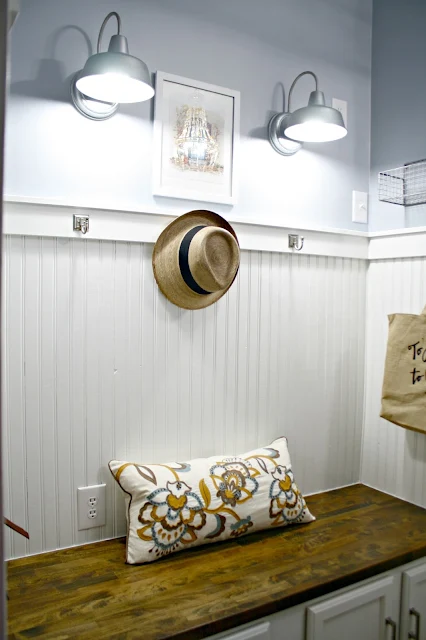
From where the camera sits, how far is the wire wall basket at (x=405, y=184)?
204 cm

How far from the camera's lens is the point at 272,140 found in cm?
198

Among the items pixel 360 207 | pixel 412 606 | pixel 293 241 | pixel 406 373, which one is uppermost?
pixel 360 207

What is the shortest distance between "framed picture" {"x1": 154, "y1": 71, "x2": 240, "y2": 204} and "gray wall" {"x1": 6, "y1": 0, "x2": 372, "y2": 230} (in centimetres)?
4

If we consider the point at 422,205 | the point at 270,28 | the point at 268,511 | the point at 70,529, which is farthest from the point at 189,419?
the point at 270,28

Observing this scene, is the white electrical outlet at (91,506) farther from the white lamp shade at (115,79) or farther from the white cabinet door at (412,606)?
the white lamp shade at (115,79)

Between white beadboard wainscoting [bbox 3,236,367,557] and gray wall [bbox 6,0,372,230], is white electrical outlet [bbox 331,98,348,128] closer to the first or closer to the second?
gray wall [bbox 6,0,372,230]

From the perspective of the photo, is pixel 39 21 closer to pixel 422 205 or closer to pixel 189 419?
pixel 189 419

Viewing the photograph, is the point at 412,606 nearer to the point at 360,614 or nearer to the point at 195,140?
the point at 360,614

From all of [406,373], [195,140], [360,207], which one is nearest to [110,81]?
[195,140]

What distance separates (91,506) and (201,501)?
352mm

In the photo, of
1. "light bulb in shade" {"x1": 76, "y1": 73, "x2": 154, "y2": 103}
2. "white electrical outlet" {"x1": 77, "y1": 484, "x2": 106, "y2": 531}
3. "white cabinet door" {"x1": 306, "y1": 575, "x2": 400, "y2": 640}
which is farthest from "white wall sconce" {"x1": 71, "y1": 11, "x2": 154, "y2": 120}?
"white cabinet door" {"x1": 306, "y1": 575, "x2": 400, "y2": 640}

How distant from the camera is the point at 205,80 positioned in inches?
72.3

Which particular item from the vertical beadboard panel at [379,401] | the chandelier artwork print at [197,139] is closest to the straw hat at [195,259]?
the chandelier artwork print at [197,139]

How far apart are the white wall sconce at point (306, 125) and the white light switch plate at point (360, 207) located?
1.15ft
